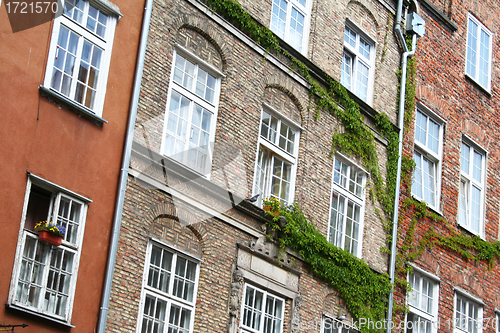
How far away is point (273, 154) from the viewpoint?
17094 mm

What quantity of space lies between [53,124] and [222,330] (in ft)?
17.3

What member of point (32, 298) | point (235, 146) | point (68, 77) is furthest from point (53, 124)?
point (235, 146)

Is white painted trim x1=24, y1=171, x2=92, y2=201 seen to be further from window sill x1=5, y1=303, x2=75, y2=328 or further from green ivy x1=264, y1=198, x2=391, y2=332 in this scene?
green ivy x1=264, y1=198, x2=391, y2=332

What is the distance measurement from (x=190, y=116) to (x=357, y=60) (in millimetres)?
6812

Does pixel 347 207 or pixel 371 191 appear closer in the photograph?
pixel 347 207

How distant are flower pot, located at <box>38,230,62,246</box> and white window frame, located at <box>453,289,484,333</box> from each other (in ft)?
41.1

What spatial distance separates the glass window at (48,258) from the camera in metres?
11.5

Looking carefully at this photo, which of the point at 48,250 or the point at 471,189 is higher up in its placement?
the point at 471,189

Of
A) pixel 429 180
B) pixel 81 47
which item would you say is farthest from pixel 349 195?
pixel 81 47

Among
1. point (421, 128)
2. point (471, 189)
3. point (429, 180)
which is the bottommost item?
point (429, 180)

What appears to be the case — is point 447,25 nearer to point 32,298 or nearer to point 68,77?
point 68,77

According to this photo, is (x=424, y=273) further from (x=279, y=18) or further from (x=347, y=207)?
(x=279, y=18)

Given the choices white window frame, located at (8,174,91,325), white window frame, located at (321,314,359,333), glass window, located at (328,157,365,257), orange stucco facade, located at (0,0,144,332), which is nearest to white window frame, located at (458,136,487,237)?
glass window, located at (328,157,365,257)

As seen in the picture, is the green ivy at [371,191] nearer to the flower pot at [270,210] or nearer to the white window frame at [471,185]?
the flower pot at [270,210]
